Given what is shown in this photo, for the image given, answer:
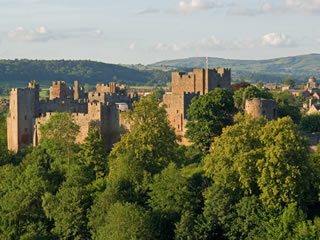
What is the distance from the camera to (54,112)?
2264 inches

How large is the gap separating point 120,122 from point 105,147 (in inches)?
90.3

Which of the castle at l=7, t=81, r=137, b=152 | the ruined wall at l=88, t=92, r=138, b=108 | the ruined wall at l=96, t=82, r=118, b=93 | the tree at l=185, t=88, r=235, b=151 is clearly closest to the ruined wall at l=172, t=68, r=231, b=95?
the castle at l=7, t=81, r=137, b=152

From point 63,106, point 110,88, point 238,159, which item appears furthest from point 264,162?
point 110,88

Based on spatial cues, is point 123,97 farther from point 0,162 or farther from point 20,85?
point 20,85

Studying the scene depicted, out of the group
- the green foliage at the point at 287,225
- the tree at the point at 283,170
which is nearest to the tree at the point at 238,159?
the tree at the point at 283,170

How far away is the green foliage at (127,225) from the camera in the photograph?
37.8 meters

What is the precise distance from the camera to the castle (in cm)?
5159

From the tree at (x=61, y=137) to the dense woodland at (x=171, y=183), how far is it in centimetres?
9

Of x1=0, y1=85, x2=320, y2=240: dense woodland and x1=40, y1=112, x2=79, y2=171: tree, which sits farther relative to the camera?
x1=40, y1=112, x2=79, y2=171: tree

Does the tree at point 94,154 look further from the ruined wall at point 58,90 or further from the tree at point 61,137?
the ruined wall at point 58,90

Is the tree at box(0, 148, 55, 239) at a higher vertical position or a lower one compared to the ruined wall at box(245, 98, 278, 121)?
lower

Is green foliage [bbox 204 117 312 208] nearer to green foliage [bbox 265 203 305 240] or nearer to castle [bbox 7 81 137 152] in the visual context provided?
green foliage [bbox 265 203 305 240]

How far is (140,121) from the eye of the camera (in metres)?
46.8

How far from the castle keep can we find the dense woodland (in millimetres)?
3517
